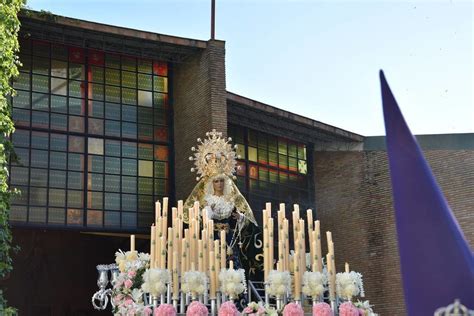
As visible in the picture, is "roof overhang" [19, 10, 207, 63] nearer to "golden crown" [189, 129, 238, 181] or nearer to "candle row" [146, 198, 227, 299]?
"golden crown" [189, 129, 238, 181]

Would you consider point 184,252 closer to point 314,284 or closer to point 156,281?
point 156,281

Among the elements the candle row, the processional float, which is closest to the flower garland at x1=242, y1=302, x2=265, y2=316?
the processional float

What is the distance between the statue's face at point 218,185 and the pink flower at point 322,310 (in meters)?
2.86

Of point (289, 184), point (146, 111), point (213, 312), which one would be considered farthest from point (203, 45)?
point (213, 312)

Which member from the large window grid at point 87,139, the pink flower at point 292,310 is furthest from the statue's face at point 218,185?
the large window grid at point 87,139

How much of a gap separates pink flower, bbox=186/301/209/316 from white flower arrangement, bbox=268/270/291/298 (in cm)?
69

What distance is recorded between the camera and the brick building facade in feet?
49.5

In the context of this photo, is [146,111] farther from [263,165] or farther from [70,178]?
[263,165]

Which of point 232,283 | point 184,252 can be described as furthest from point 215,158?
point 232,283

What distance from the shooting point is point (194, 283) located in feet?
24.2

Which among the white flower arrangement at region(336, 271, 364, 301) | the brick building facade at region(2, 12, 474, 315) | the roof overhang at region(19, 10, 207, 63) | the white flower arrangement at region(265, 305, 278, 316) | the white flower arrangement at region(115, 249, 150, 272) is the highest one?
the roof overhang at region(19, 10, 207, 63)

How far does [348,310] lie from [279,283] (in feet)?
2.24

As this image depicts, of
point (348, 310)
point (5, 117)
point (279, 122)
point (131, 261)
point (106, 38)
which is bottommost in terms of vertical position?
point (348, 310)

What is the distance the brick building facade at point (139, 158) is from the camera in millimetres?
15078
